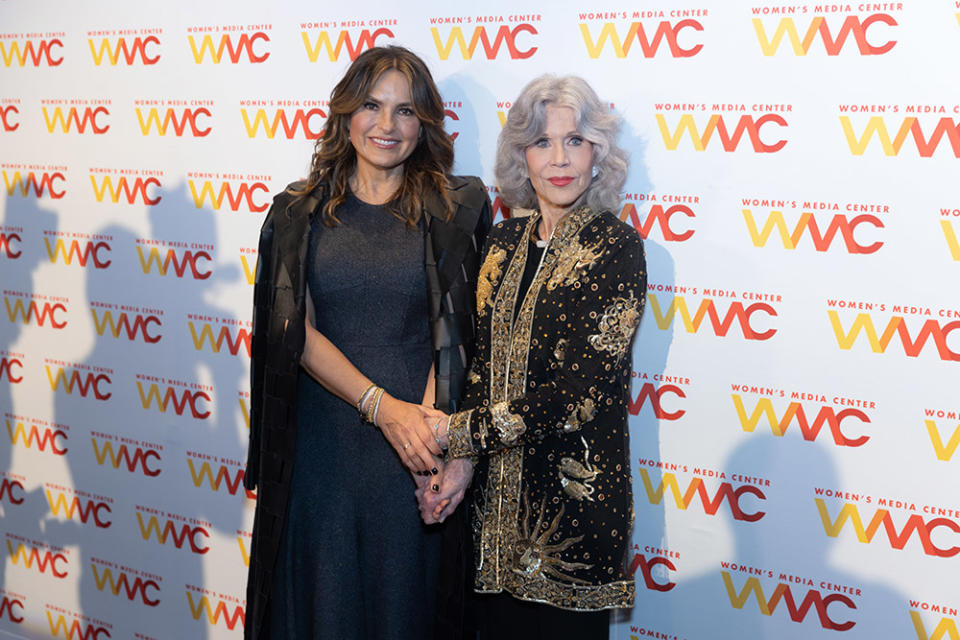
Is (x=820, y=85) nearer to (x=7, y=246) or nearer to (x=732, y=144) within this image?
(x=732, y=144)

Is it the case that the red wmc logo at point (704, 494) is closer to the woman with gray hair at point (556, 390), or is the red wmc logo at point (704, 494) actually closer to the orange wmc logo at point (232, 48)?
the woman with gray hair at point (556, 390)

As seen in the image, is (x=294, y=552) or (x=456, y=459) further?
(x=294, y=552)

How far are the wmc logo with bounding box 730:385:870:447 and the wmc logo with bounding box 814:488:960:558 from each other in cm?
14

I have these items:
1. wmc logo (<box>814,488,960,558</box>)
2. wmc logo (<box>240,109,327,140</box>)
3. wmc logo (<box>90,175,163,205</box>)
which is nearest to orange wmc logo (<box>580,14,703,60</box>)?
wmc logo (<box>240,109,327,140</box>)

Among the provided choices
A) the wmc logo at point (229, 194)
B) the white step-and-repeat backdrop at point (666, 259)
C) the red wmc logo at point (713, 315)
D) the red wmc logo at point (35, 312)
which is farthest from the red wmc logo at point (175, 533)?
the red wmc logo at point (713, 315)

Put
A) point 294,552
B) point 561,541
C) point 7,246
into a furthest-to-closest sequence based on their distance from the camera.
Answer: point 7,246
point 294,552
point 561,541

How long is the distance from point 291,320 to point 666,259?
3.21 feet

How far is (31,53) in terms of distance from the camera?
129 inches

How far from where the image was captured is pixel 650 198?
2414 mm

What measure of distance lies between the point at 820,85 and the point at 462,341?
3.45 ft

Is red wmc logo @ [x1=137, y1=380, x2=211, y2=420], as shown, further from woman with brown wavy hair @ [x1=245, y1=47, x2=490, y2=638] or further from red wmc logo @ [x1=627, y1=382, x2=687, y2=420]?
red wmc logo @ [x1=627, y1=382, x2=687, y2=420]

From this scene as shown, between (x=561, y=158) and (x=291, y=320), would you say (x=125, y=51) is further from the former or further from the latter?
(x=561, y=158)

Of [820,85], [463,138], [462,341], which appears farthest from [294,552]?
[820,85]

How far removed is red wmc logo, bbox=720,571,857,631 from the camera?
7.62 feet
